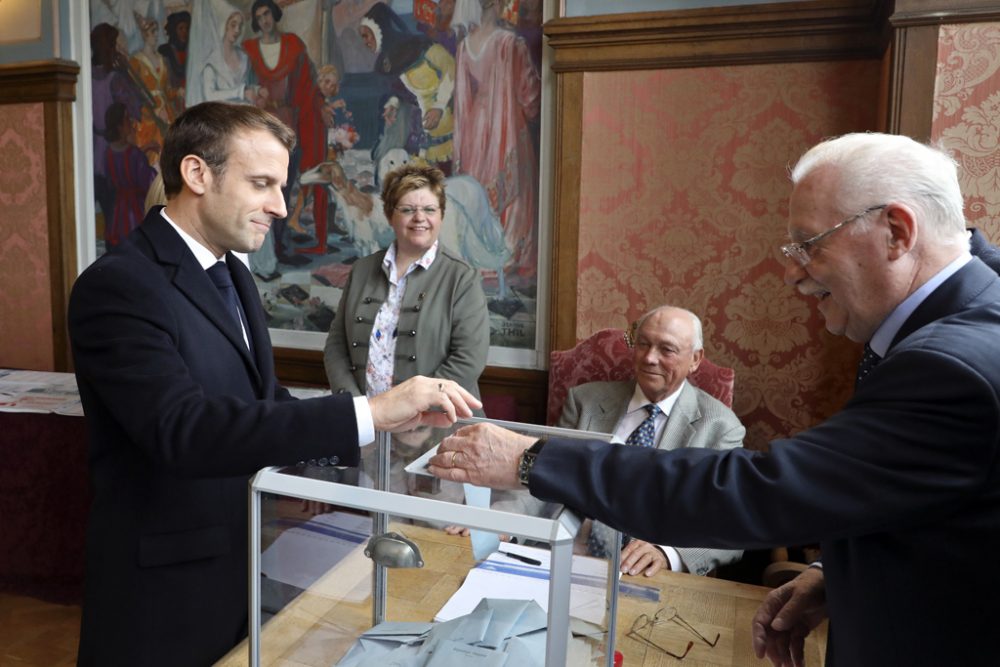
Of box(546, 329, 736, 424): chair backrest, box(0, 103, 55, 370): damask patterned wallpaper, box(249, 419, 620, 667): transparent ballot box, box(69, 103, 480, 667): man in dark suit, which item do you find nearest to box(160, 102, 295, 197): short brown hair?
box(69, 103, 480, 667): man in dark suit

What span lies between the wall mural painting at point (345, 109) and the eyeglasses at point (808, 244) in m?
2.96

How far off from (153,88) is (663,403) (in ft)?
12.4

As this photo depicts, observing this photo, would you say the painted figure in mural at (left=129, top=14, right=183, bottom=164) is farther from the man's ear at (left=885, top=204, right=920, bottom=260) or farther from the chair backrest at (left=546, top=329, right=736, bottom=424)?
the man's ear at (left=885, top=204, right=920, bottom=260)

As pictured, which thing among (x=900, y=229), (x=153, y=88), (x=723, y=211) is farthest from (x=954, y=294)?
(x=153, y=88)

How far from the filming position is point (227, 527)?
1614 millimetres

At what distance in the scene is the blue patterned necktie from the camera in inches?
118

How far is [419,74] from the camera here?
431cm

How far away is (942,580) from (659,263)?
2923 millimetres

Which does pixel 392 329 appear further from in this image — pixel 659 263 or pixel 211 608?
pixel 211 608

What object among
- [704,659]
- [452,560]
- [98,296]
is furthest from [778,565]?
[98,296]

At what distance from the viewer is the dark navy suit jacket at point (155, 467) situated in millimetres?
1431

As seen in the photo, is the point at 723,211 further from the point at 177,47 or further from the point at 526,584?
the point at 177,47

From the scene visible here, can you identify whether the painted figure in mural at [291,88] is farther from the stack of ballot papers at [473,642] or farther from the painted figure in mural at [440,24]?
the stack of ballot papers at [473,642]

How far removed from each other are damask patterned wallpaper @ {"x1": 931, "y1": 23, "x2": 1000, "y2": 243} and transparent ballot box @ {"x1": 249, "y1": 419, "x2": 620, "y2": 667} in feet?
6.99
